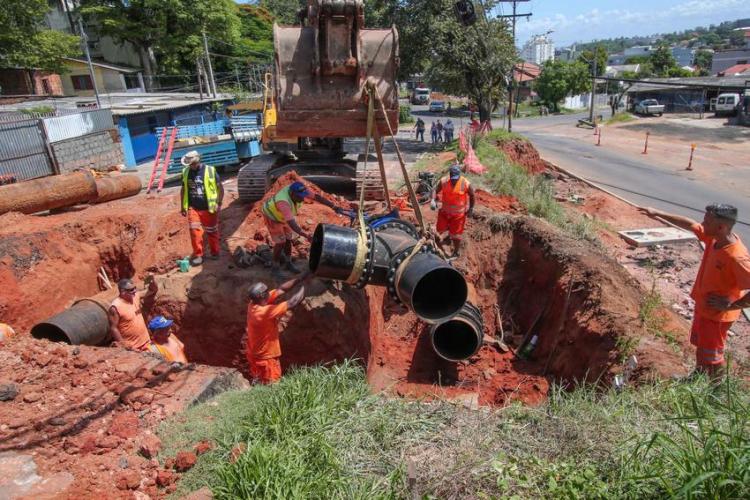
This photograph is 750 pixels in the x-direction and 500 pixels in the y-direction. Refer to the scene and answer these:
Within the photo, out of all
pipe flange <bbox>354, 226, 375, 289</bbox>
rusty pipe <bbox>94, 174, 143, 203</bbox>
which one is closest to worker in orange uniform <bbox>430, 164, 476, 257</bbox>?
pipe flange <bbox>354, 226, 375, 289</bbox>

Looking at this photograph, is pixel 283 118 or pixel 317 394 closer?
pixel 317 394

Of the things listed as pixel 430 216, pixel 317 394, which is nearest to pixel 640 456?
pixel 317 394

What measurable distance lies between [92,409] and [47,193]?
843cm

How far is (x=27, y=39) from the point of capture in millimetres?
27891

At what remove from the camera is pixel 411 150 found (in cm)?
2442

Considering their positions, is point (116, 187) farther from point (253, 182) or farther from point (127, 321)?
point (127, 321)

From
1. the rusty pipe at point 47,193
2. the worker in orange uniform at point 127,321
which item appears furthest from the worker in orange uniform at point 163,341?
the rusty pipe at point 47,193

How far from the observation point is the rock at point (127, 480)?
343cm

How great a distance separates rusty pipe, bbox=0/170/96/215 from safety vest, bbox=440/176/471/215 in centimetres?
844

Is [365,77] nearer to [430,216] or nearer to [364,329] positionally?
[364,329]

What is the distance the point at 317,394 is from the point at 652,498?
2200 millimetres

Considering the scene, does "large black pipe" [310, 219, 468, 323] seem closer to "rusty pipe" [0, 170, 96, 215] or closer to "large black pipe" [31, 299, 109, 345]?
"large black pipe" [31, 299, 109, 345]

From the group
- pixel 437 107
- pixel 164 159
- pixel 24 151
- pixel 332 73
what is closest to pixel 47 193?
pixel 164 159

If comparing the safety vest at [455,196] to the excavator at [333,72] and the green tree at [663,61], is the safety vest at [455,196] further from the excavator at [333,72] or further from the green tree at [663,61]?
the green tree at [663,61]
